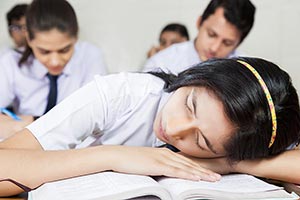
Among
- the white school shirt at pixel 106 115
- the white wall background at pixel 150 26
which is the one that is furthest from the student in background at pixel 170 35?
the white school shirt at pixel 106 115

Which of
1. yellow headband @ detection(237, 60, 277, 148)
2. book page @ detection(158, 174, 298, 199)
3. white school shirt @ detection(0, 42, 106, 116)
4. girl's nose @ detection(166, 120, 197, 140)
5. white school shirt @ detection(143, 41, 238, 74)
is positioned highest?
yellow headband @ detection(237, 60, 277, 148)

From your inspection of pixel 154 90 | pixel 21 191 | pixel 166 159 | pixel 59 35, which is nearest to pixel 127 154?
pixel 166 159

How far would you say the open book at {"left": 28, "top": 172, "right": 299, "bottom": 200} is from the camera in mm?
704

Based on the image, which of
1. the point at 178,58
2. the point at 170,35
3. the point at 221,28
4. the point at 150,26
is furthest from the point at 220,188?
the point at 150,26

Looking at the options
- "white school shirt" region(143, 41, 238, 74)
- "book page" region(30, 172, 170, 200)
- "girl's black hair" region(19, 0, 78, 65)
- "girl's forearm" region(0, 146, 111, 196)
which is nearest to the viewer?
"book page" region(30, 172, 170, 200)

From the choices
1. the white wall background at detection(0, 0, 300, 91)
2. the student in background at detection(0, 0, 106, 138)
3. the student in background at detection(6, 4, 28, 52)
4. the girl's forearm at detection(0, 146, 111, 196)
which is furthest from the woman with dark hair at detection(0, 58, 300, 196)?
the white wall background at detection(0, 0, 300, 91)

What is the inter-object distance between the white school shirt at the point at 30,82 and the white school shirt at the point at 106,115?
99 centimetres

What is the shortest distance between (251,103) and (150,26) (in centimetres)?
189

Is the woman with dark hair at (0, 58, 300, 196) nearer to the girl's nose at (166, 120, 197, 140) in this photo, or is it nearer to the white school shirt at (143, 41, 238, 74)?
the girl's nose at (166, 120, 197, 140)

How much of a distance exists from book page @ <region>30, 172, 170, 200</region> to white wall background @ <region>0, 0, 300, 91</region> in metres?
1.91

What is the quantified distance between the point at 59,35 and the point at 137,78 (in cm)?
94

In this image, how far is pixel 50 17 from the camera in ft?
6.49

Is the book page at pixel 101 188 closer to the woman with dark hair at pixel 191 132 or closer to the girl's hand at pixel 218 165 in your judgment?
the woman with dark hair at pixel 191 132

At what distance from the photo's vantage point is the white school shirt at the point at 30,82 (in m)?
2.06
